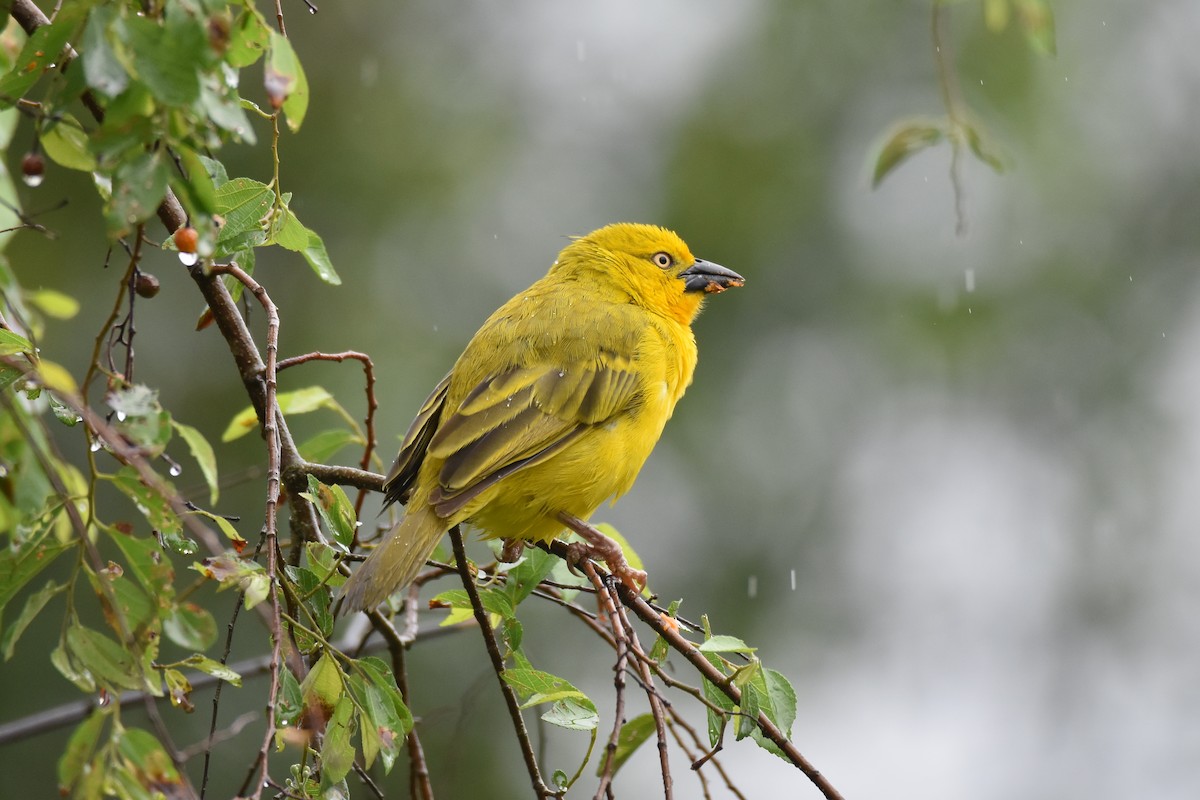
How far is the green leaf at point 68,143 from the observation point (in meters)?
2.17

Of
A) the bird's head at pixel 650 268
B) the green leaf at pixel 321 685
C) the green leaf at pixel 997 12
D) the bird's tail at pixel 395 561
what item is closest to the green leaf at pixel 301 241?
the bird's tail at pixel 395 561

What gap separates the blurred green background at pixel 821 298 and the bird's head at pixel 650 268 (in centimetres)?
247

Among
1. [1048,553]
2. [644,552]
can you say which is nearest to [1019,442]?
[1048,553]

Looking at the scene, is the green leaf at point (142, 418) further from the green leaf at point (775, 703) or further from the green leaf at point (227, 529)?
the green leaf at point (775, 703)

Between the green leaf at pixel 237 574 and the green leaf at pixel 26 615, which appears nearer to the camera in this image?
the green leaf at pixel 26 615

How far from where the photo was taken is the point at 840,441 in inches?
327

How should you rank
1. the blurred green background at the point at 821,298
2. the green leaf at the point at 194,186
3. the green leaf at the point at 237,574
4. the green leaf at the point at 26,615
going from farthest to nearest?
1. the blurred green background at the point at 821,298
2. the green leaf at the point at 237,574
3. the green leaf at the point at 26,615
4. the green leaf at the point at 194,186

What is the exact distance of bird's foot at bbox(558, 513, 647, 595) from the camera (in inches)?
125

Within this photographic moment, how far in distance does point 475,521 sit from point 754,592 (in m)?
4.54

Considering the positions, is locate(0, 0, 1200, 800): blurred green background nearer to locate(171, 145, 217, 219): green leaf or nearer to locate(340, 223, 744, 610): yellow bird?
locate(340, 223, 744, 610): yellow bird

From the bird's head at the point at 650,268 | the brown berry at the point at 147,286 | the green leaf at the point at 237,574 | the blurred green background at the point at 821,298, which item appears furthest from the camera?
the blurred green background at the point at 821,298

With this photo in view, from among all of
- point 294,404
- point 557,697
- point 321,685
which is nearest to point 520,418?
point 294,404

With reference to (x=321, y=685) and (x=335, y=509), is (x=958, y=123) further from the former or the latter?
(x=321, y=685)

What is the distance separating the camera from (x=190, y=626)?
188cm
